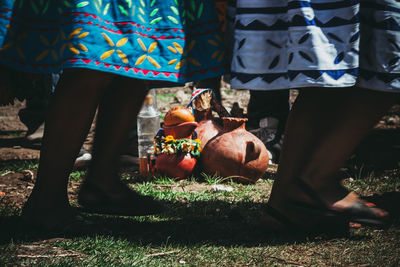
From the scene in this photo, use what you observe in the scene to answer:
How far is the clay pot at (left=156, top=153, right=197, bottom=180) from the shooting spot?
285 cm

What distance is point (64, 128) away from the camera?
1562mm

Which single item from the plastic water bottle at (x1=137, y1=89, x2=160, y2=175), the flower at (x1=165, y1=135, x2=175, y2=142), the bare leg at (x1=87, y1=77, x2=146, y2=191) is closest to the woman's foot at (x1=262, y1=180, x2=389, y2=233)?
the bare leg at (x1=87, y1=77, x2=146, y2=191)

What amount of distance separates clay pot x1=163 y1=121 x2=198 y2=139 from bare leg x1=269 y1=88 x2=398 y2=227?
129 centimetres

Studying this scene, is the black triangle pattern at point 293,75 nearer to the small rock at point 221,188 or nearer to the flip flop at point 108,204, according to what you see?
the flip flop at point 108,204

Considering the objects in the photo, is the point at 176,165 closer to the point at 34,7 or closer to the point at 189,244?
the point at 189,244

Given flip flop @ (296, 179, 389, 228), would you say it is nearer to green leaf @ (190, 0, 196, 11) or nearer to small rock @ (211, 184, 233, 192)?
green leaf @ (190, 0, 196, 11)

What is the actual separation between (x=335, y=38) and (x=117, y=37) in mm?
805

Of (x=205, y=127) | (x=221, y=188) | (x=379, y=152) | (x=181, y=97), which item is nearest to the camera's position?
(x=221, y=188)

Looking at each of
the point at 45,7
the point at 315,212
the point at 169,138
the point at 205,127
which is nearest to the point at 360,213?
the point at 315,212

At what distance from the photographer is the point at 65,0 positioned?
4.96ft

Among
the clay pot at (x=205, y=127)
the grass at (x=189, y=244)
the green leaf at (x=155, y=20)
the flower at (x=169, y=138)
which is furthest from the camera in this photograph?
the clay pot at (x=205, y=127)

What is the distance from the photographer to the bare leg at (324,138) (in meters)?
1.59


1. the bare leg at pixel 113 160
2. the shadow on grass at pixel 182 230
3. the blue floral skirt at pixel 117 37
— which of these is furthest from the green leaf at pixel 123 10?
the shadow on grass at pixel 182 230

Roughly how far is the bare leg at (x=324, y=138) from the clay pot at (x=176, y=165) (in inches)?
47.2
